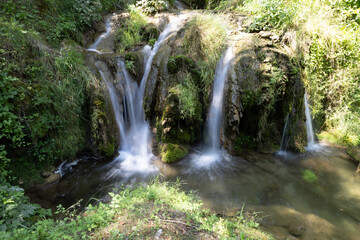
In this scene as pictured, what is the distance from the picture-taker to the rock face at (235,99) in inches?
196

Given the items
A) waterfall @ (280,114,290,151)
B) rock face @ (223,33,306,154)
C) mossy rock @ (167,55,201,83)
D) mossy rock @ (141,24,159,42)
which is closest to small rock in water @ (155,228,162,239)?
rock face @ (223,33,306,154)

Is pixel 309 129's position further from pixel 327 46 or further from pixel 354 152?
pixel 327 46

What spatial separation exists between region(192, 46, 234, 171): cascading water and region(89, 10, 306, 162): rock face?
17 cm

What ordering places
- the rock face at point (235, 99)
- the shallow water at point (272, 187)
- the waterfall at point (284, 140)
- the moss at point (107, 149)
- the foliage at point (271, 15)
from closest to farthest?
the shallow water at point (272, 187), the moss at point (107, 149), the rock face at point (235, 99), the waterfall at point (284, 140), the foliage at point (271, 15)

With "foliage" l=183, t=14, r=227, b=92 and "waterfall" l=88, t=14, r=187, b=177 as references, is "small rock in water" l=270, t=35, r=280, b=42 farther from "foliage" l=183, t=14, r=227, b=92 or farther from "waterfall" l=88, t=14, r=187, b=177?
"waterfall" l=88, t=14, r=187, b=177

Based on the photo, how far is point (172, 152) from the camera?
16.3 feet

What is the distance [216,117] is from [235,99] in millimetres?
747

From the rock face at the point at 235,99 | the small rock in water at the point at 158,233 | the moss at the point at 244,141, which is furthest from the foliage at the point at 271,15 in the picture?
the small rock in water at the point at 158,233

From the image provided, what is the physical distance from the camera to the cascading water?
17.3 feet

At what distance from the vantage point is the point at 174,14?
819 centimetres

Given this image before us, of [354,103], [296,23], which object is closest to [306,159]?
[354,103]

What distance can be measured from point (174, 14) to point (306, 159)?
7628 millimetres

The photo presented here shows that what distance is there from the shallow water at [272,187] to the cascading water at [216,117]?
205mm

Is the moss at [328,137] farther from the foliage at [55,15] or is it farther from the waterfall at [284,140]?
the foliage at [55,15]
